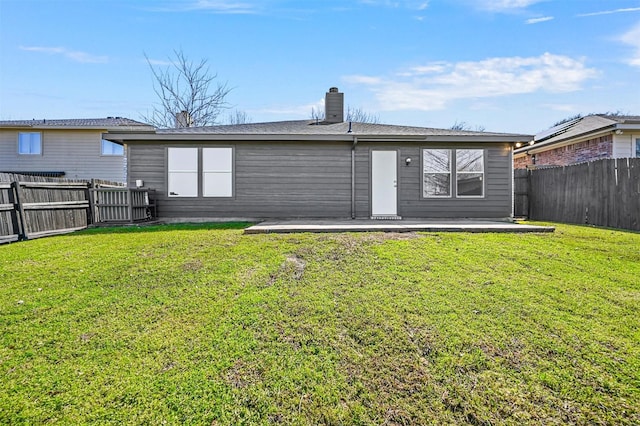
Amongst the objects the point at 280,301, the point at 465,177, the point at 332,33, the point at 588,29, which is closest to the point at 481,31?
the point at 588,29

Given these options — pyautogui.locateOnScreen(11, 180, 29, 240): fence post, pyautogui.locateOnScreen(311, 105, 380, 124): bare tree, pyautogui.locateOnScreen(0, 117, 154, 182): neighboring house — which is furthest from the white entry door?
pyautogui.locateOnScreen(311, 105, 380, 124): bare tree

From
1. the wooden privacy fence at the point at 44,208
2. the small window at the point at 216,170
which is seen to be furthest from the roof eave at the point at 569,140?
the wooden privacy fence at the point at 44,208

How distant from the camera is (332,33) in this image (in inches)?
544

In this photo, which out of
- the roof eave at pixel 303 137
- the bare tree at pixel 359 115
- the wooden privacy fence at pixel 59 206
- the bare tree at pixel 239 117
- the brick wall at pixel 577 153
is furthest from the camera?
the bare tree at pixel 359 115

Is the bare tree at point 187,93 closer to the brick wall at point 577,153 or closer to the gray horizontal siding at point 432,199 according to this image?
the gray horizontal siding at point 432,199

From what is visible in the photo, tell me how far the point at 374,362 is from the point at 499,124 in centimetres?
3232

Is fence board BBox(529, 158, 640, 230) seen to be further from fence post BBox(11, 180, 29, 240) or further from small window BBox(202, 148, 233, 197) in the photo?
fence post BBox(11, 180, 29, 240)

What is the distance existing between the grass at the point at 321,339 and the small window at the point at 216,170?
14.1 ft

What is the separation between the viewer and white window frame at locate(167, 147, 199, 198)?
8.67 m

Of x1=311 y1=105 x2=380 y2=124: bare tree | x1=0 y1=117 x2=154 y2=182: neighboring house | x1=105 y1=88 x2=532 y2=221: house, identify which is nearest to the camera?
x1=105 y1=88 x2=532 y2=221: house

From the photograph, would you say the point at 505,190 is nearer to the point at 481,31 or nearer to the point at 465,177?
the point at 465,177

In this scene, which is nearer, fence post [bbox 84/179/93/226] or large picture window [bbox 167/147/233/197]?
fence post [bbox 84/179/93/226]

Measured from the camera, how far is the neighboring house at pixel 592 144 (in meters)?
10.5

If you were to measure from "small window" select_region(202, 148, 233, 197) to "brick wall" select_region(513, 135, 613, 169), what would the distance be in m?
12.3
